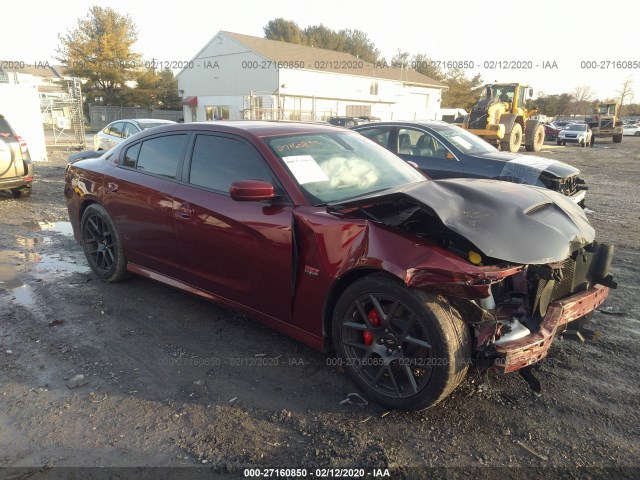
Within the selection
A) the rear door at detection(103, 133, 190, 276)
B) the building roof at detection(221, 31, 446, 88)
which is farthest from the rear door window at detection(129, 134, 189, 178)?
the building roof at detection(221, 31, 446, 88)

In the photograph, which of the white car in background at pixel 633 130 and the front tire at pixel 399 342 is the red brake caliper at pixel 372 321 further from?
the white car in background at pixel 633 130

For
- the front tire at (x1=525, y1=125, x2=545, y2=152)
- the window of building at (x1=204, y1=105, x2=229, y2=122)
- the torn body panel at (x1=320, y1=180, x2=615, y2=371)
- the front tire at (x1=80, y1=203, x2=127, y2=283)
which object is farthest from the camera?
the window of building at (x1=204, y1=105, x2=229, y2=122)

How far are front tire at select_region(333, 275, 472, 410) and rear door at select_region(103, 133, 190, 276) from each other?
6.01 ft

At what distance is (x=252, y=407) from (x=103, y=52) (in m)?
46.9

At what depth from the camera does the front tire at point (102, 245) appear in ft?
15.3

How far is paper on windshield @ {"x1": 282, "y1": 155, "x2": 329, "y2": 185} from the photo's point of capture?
329cm

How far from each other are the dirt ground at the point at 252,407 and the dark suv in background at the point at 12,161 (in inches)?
224

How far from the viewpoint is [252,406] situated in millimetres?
2865

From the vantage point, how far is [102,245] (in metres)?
4.82

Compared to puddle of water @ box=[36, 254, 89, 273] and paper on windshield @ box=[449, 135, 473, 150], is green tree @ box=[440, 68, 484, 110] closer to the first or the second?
paper on windshield @ box=[449, 135, 473, 150]

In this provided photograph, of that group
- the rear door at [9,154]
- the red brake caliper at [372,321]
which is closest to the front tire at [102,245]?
the red brake caliper at [372,321]

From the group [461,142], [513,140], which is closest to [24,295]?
[461,142]

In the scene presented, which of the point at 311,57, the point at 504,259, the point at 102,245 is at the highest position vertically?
the point at 311,57

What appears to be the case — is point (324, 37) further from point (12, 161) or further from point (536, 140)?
point (12, 161)
